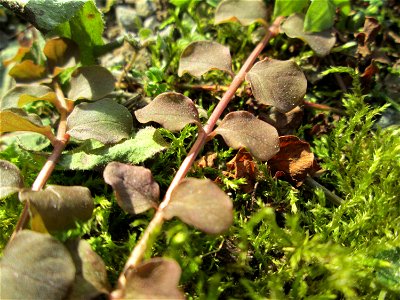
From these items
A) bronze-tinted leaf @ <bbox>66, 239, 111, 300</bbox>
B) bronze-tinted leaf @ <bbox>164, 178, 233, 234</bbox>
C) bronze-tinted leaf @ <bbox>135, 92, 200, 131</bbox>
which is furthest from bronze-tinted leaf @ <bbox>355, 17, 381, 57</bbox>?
bronze-tinted leaf @ <bbox>66, 239, 111, 300</bbox>

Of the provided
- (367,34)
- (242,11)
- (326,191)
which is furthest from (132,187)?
(367,34)

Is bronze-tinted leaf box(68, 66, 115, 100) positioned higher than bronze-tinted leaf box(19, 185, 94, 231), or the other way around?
bronze-tinted leaf box(68, 66, 115, 100)

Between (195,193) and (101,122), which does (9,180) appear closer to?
(101,122)

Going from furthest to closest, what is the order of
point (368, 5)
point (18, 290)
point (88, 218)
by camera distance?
point (368, 5)
point (88, 218)
point (18, 290)

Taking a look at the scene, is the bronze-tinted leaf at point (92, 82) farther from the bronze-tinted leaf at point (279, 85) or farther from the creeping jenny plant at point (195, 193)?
the bronze-tinted leaf at point (279, 85)

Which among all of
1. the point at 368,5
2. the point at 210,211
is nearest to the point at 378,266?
the point at 210,211

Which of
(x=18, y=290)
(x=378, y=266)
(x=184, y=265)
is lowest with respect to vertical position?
(x=378, y=266)

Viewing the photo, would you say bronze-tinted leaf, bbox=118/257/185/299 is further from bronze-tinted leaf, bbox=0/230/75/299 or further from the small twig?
the small twig

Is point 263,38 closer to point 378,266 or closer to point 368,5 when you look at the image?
point 368,5
